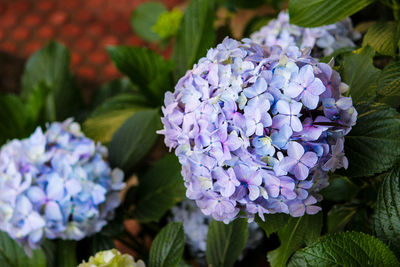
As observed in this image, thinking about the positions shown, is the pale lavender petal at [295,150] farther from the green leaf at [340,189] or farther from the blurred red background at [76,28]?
the blurred red background at [76,28]

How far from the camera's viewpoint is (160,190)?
32.6 inches

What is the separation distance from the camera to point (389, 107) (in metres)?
0.55

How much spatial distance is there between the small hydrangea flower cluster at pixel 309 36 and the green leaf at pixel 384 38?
0.05m

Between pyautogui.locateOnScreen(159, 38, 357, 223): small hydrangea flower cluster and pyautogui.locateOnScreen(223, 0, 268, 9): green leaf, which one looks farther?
pyautogui.locateOnScreen(223, 0, 268, 9): green leaf

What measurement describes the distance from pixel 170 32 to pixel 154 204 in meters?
0.38

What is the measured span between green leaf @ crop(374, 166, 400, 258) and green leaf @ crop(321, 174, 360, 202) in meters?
0.08

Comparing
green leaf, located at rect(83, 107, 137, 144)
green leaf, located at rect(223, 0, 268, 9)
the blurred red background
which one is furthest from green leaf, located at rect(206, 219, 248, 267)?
the blurred red background

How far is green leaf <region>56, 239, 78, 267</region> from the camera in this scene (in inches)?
31.5

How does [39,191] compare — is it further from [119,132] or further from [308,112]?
[308,112]

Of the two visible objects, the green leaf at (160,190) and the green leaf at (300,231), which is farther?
the green leaf at (160,190)

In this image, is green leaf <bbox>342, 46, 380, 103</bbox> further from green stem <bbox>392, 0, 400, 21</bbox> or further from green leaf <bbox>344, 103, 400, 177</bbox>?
green stem <bbox>392, 0, 400, 21</bbox>

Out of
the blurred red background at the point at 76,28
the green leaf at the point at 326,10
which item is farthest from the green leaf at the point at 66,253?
the blurred red background at the point at 76,28

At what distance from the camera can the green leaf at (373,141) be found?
21.3 inches

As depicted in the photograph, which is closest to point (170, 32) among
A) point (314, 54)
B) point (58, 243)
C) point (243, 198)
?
point (314, 54)
